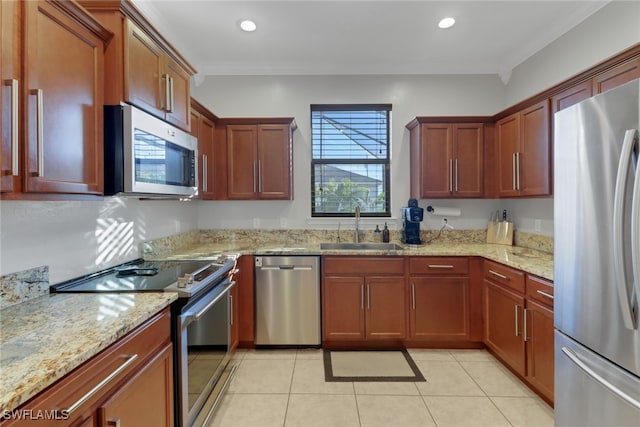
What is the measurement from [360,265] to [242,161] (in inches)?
63.3

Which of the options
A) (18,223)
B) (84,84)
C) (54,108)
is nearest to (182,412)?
(18,223)

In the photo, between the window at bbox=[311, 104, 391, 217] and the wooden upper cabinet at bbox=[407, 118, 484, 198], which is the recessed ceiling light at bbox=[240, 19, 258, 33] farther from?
the wooden upper cabinet at bbox=[407, 118, 484, 198]

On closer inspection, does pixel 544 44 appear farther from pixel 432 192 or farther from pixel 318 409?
pixel 318 409

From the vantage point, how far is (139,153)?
1.59m

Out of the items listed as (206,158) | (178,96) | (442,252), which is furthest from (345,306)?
(178,96)

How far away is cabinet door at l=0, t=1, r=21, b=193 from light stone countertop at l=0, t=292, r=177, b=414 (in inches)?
19.8

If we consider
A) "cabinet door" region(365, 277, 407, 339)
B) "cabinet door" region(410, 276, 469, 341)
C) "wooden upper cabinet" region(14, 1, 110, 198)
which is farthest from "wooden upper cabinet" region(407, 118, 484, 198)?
"wooden upper cabinet" region(14, 1, 110, 198)

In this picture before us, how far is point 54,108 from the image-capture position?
123 cm

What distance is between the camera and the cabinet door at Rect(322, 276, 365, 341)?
2.91m

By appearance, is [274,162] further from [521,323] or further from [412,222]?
[521,323]

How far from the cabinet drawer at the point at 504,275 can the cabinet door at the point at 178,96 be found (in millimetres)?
2642

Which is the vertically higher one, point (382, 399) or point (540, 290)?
point (540, 290)

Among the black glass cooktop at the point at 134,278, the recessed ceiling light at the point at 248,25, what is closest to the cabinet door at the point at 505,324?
the black glass cooktop at the point at 134,278

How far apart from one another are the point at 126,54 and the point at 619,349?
Answer: 2.56 meters
